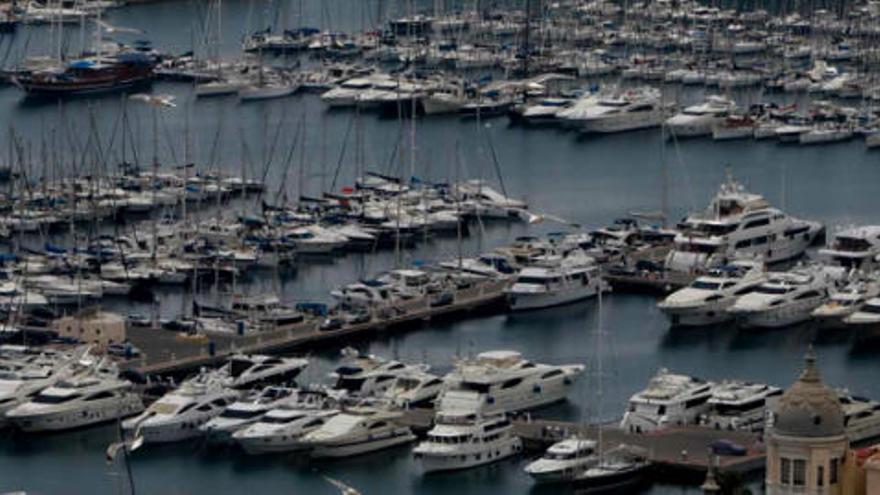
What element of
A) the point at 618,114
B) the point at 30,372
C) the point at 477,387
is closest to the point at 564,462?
Answer: the point at 477,387

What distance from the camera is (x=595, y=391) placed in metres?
42.9

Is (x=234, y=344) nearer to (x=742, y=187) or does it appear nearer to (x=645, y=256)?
(x=645, y=256)

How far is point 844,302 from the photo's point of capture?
47.1m

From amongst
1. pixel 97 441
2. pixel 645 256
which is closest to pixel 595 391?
pixel 97 441

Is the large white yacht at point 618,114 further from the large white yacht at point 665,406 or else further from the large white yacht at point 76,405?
the large white yacht at point 665,406

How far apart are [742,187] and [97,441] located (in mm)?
16195

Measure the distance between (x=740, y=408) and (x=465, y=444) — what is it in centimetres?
317

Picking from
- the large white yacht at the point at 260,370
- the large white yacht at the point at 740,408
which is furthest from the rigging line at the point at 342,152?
the large white yacht at the point at 740,408

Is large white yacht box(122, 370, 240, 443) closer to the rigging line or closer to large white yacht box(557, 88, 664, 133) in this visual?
the rigging line

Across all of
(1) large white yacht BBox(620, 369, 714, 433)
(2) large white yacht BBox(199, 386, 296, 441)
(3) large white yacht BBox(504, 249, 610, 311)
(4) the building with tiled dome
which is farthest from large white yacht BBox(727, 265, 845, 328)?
(4) the building with tiled dome

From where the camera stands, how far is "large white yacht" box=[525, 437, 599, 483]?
3875 centimetres

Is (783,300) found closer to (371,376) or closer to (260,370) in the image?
(371,376)

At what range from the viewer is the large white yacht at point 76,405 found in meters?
42.6

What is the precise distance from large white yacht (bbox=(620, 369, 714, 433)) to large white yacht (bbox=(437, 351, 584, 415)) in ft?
4.88
